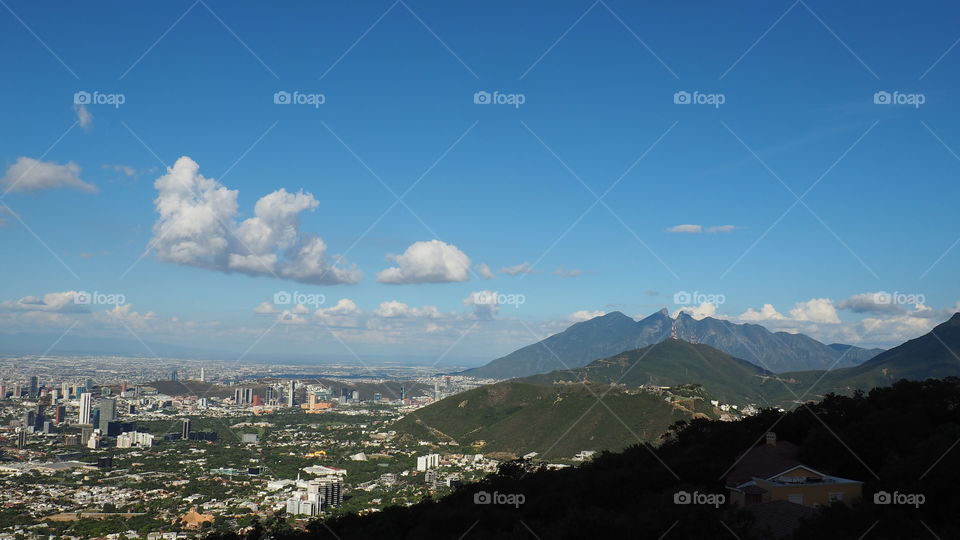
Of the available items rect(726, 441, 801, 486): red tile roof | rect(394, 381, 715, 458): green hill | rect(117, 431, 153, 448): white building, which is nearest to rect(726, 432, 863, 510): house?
rect(726, 441, 801, 486): red tile roof

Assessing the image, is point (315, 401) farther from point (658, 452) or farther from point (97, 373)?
point (658, 452)

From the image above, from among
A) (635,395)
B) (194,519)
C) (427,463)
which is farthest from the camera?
(635,395)

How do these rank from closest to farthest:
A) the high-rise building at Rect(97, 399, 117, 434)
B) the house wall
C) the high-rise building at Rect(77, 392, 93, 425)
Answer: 1. the house wall
2. the high-rise building at Rect(97, 399, 117, 434)
3. the high-rise building at Rect(77, 392, 93, 425)

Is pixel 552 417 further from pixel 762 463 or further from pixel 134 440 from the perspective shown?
pixel 762 463

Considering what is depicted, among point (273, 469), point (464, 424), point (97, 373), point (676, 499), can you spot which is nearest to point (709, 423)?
point (676, 499)

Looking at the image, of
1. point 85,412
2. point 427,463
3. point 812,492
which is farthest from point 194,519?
point 85,412

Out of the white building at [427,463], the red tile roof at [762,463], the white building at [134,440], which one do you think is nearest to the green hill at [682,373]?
the white building at [427,463]

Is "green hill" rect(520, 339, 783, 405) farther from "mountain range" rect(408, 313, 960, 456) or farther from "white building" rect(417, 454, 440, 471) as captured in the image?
"white building" rect(417, 454, 440, 471)

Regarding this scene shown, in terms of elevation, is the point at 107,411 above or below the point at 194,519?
above
